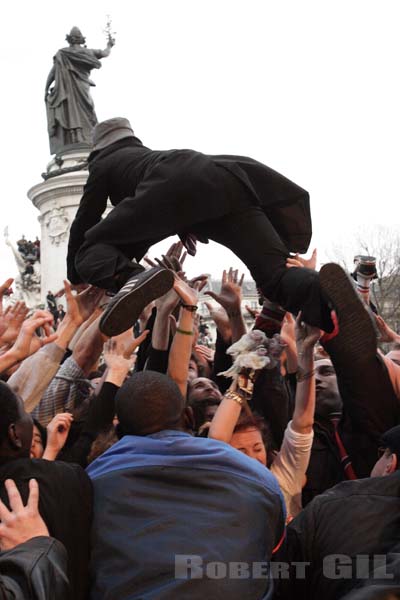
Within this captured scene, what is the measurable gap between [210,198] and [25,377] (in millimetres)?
1326

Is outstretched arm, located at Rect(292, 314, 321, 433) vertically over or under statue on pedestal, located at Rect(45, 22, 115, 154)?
under

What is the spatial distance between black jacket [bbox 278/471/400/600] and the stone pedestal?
19345 mm

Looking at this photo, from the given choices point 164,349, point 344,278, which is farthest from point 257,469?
point 164,349

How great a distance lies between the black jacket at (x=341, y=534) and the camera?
2.54 m

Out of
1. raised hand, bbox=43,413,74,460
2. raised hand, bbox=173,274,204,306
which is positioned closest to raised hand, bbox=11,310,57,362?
raised hand, bbox=43,413,74,460

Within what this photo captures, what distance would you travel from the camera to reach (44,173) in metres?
22.5

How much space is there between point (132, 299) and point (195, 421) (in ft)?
2.95

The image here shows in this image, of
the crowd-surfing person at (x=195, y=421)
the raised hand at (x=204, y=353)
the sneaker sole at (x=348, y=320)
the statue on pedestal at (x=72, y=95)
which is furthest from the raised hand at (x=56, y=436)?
the statue on pedestal at (x=72, y=95)

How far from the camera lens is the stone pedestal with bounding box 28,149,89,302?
21.7 metres

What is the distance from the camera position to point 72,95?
74.5 ft

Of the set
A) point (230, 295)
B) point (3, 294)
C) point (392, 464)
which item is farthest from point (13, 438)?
point (230, 295)

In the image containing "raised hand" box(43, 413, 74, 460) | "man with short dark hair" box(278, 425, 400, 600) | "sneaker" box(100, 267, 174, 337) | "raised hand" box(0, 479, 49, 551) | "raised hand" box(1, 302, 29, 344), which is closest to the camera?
"raised hand" box(0, 479, 49, 551)

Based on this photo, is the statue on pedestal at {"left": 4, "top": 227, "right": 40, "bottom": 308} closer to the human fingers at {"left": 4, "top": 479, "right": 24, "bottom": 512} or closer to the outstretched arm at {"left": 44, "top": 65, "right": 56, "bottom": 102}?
the outstretched arm at {"left": 44, "top": 65, "right": 56, "bottom": 102}

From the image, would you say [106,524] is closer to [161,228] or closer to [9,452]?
[9,452]
